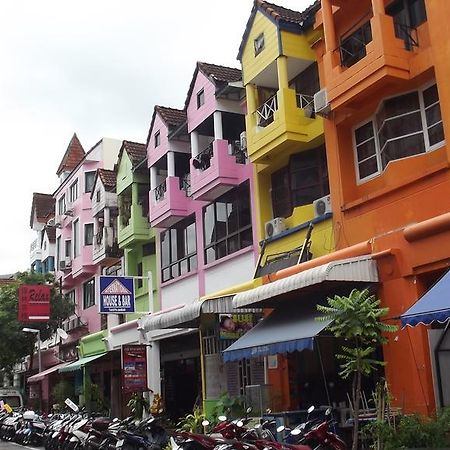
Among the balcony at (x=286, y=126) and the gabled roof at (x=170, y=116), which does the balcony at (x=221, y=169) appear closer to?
the balcony at (x=286, y=126)

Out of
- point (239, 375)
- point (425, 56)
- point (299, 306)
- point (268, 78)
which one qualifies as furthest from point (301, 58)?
point (239, 375)

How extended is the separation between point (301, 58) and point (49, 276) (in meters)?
25.1

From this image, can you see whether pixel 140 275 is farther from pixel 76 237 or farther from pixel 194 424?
pixel 194 424

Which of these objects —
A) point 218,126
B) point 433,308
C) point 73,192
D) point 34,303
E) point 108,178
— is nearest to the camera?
point 433,308

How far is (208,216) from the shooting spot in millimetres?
21875

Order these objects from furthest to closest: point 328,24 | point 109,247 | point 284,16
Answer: point 109,247
point 284,16
point 328,24

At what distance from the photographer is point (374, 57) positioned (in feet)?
43.8

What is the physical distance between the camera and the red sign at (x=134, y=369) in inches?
875

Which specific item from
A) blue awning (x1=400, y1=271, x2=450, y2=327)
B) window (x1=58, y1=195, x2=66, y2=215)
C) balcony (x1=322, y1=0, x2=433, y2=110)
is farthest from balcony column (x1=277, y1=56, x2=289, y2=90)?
window (x1=58, y1=195, x2=66, y2=215)

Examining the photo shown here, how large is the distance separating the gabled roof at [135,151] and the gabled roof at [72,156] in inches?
656

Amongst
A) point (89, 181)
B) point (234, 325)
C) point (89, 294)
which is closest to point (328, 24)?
point (234, 325)

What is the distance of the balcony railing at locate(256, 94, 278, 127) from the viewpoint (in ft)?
55.9

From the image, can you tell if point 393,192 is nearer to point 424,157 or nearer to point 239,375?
point 424,157

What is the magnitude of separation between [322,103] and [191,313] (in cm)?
606
